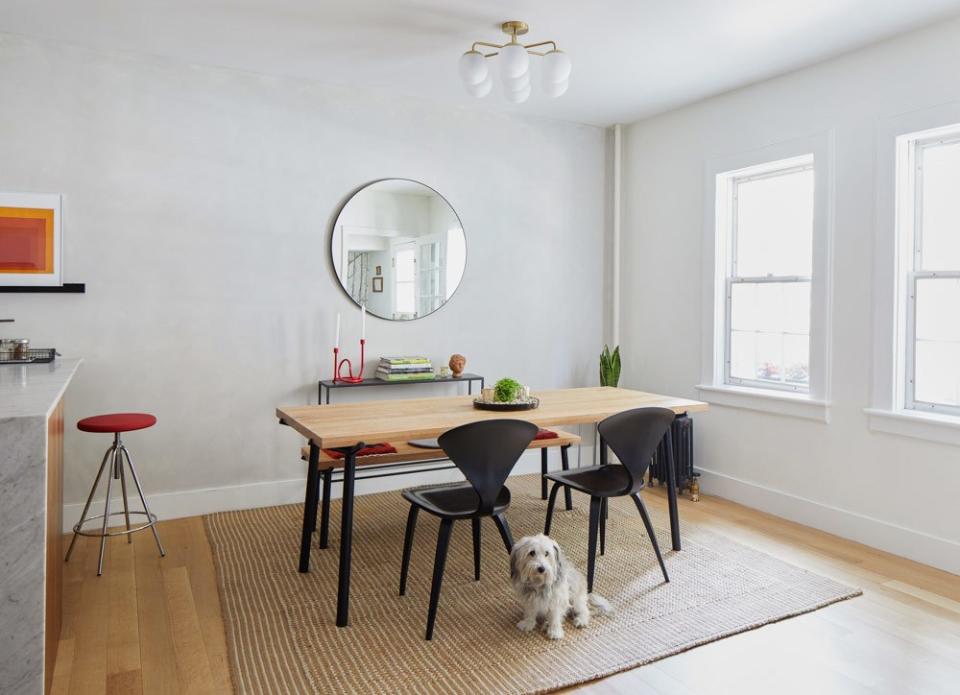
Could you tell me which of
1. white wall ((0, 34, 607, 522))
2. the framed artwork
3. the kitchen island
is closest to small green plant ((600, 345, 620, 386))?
white wall ((0, 34, 607, 522))

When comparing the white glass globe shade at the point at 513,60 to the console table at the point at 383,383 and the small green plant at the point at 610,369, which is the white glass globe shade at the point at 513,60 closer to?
the console table at the point at 383,383

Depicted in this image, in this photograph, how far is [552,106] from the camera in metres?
4.73

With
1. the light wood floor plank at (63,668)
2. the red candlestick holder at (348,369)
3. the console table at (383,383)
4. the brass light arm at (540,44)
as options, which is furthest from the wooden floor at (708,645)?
the brass light arm at (540,44)

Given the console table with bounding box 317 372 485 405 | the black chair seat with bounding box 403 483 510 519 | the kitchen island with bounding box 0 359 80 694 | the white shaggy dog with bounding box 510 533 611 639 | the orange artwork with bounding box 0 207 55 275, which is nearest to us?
the kitchen island with bounding box 0 359 80 694

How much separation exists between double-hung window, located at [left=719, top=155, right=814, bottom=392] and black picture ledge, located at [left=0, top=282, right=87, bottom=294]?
12.3 ft

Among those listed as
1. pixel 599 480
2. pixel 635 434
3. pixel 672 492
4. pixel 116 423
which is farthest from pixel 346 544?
pixel 672 492

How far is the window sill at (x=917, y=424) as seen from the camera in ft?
10.7

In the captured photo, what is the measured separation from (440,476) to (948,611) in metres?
2.92

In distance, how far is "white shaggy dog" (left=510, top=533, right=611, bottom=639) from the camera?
2506 millimetres

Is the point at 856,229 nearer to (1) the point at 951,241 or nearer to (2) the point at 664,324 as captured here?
(1) the point at 951,241

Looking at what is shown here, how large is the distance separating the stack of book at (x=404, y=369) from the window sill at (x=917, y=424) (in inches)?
97.4

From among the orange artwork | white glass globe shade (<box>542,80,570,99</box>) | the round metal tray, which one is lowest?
the round metal tray

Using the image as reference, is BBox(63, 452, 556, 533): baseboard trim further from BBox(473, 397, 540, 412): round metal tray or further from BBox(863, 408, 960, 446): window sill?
BBox(863, 408, 960, 446): window sill

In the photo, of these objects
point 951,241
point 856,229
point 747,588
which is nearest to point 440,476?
point 747,588
